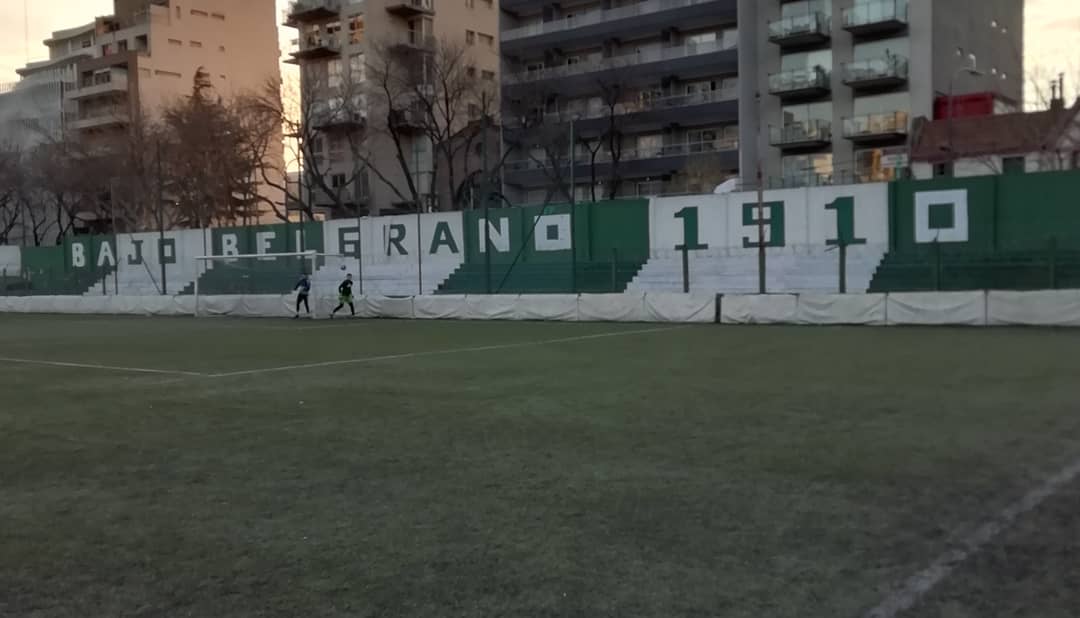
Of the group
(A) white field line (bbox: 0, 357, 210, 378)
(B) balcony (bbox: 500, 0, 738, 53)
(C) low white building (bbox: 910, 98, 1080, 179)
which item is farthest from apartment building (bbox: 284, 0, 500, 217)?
(A) white field line (bbox: 0, 357, 210, 378)

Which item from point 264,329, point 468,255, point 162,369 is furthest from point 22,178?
point 162,369

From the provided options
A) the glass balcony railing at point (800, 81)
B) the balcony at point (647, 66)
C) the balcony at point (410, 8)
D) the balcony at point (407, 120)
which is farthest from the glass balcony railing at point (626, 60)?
the balcony at point (410, 8)

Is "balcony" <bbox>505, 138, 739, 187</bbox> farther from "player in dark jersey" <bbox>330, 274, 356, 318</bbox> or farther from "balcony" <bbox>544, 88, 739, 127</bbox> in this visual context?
"player in dark jersey" <bbox>330, 274, 356, 318</bbox>

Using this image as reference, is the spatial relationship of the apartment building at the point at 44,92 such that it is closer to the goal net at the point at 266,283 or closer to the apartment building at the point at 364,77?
the apartment building at the point at 364,77

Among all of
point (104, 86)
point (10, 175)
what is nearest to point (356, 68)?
point (10, 175)

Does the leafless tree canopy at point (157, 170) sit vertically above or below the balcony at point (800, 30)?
below

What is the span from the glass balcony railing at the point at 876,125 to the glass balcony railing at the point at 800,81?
8.79 feet

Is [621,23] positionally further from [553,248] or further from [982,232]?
[982,232]

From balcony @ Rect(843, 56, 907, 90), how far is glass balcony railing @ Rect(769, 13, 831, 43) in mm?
2907

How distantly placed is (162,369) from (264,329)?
11.6 metres

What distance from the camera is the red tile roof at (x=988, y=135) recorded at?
4309 cm

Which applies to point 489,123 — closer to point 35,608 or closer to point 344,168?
point 344,168

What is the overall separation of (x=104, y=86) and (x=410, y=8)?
104 feet

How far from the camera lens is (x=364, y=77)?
62.4 metres
